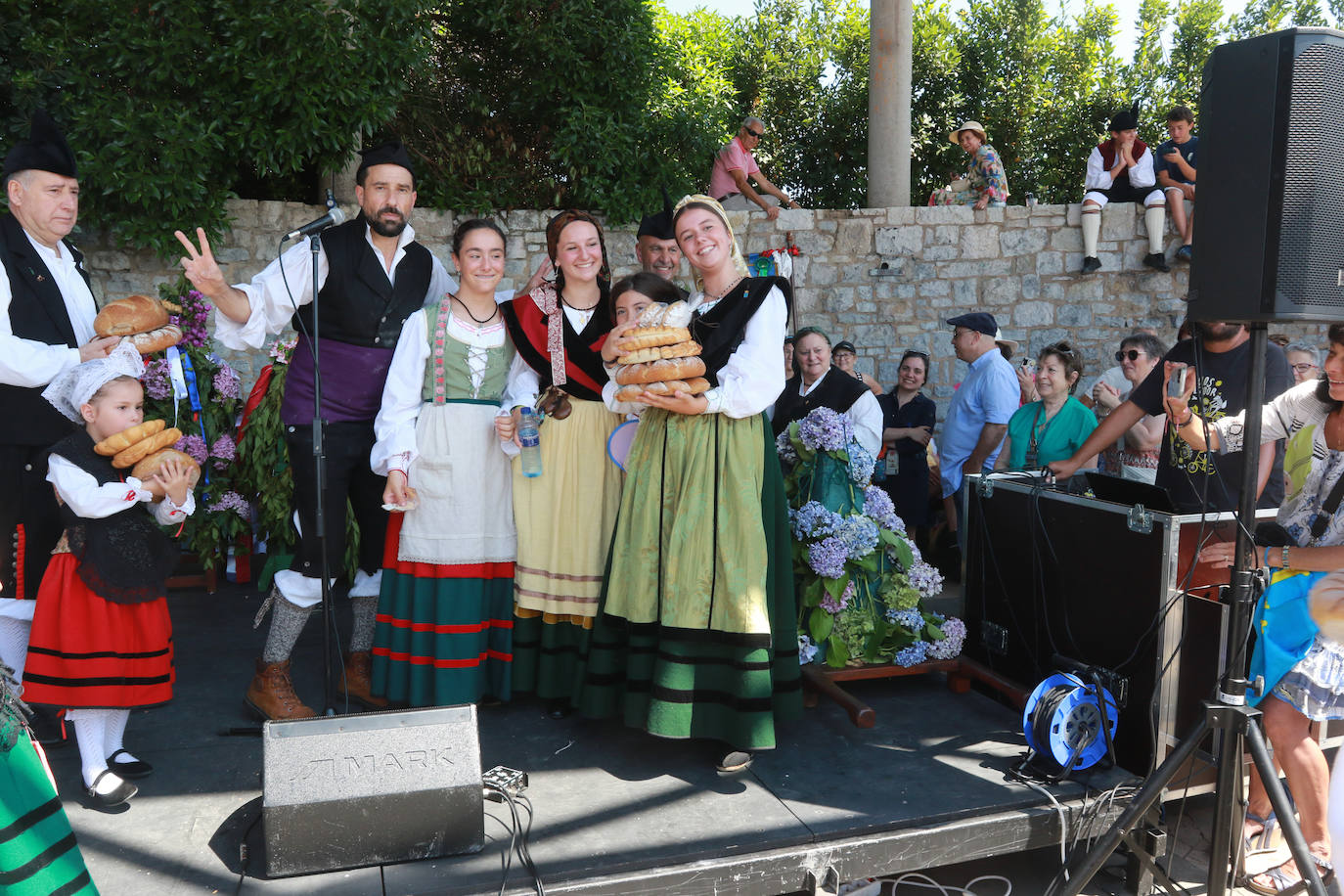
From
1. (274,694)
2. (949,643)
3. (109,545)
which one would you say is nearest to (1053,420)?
(949,643)

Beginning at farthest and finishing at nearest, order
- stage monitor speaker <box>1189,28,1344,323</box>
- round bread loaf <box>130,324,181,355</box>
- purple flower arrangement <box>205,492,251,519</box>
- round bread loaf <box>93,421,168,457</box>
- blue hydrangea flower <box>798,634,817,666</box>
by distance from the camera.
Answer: purple flower arrangement <box>205,492,251,519</box>, blue hydrangea flower <box>798,634,817,666</box>, round bread loaf <box>130,324,181,355</box>, round bread loaf <box>93,421,168,457</box>, stage monitor speaker <box>1189,28,1344,323</box>

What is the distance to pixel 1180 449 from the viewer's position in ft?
10.9

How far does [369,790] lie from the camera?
2381 millimetres

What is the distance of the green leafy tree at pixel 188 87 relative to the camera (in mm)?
5754

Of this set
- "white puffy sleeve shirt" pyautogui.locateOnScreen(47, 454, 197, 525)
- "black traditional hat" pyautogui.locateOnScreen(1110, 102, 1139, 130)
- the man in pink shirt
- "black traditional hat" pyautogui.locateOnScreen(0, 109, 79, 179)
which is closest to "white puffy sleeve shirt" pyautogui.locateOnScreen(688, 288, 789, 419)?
"white puffy sleeve shirt" pyautogui.locateOnScreen(47, 454, 197, 525)

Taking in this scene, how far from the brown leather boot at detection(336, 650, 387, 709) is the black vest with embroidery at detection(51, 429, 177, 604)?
0.80 metres

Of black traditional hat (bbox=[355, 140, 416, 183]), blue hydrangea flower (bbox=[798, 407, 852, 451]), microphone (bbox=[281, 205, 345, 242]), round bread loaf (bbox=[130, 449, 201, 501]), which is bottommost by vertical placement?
round bread loaf (bbox=[130, 449, 201, 501])

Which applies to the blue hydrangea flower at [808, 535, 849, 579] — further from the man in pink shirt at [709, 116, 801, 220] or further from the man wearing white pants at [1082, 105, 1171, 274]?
the man wearing white pants at [1082, 105, 1171, 274]

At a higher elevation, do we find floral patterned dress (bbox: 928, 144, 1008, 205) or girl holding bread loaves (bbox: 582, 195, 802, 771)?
floral patterned dress (bbox: 928, 144, 1008, 205)

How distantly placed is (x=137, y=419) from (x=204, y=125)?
3913 mm

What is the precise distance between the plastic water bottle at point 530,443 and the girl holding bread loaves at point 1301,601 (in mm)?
1872

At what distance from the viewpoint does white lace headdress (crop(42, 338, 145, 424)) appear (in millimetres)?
2730

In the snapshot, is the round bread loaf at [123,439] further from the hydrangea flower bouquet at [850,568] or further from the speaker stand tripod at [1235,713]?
the speaker stand tripod at [1235,713]

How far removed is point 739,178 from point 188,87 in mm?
4058
